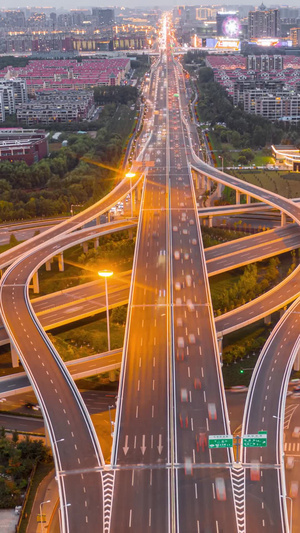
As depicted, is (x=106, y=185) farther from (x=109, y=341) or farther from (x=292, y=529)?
(x=292, y=529)

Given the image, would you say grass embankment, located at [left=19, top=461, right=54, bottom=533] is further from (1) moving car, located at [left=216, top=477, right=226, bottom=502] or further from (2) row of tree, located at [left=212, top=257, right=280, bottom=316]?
(2) row of tree, located at [left=212, top=257, right=280, bottom=316]

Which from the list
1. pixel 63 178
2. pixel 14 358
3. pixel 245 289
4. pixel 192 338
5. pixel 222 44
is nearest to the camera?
pixel 192 338

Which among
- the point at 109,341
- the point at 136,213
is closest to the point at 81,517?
the point at 109,341

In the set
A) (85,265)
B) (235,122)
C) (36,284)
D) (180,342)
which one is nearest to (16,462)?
(180,342)

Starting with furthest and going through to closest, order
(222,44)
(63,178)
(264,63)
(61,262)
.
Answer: (222,44), (264,63), (63,178), (61,262)

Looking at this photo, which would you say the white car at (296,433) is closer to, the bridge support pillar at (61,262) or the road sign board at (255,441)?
the road sign board at (255,441)

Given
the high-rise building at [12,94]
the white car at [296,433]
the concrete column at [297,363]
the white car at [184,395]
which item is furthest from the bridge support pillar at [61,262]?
the high-rise building at [12,94]

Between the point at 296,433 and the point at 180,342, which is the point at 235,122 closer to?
the point at 180,342

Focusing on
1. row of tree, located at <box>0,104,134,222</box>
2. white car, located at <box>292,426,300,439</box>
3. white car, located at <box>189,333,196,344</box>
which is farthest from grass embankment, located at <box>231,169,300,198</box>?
white car, located at <box>292,426,300,439</box>
